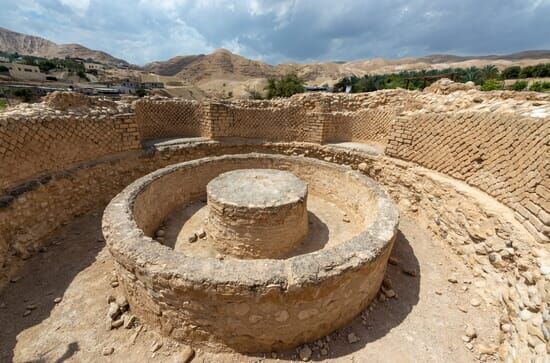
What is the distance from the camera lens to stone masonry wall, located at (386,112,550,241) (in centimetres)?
399

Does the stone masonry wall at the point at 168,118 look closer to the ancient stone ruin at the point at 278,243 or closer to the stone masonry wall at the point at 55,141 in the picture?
the ancient stone ruin at the point at 278,243

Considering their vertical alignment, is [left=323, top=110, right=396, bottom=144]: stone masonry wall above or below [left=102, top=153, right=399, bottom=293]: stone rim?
above

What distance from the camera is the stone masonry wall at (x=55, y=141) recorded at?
209 inches

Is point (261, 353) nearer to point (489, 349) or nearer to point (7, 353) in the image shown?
point (489, 349)

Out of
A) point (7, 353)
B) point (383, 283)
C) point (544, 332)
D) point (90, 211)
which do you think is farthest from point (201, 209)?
point (544, 332)

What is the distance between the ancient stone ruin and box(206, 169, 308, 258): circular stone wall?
3 cm

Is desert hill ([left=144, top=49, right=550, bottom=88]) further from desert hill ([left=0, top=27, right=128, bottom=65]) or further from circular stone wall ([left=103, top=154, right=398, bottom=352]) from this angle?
desert hill ([left=0, top=27, right=128, bottom=65])

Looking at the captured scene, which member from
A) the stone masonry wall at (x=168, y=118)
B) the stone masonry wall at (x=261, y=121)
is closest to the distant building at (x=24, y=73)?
the stone masonry wall at (x=168, y=118)

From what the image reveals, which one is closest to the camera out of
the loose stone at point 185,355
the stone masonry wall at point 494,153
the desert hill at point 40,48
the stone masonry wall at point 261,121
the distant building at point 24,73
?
the loose stone at point 185,355

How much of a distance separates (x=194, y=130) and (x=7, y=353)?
8.76m

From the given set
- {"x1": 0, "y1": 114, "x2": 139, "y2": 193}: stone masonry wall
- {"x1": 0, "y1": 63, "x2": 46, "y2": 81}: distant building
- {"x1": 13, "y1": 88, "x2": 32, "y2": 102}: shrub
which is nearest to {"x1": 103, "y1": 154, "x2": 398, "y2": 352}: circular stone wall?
{"x1": 0, "y1": 114, "x2": 139, "y2": 193}: stone masonry wall

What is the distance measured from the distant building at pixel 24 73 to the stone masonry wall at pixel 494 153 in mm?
67999

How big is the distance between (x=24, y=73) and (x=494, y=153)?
240 ft

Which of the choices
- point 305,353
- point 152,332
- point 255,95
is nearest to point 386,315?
point 305,353
